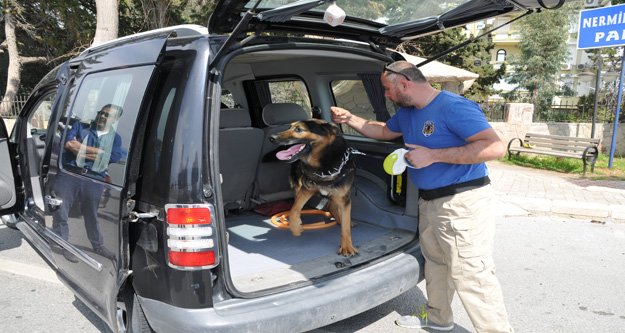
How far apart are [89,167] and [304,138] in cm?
154

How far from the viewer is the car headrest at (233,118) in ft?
13.0

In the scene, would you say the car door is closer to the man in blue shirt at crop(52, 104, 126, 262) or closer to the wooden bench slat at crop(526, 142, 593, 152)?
the man in blue shirt at crop(52, 104, 126, 262)

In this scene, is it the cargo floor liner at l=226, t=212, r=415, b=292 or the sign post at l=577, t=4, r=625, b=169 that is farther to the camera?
the sign post at l=577, t=4, r=625, b=169

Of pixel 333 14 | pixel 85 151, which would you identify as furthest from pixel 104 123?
pixel 333 14

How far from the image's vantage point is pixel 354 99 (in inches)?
181

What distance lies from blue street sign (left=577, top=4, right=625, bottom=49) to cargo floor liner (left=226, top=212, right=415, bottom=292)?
845 cm

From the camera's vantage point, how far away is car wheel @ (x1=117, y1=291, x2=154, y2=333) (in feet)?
7.54

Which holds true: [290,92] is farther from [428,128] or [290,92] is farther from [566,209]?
[566,209]

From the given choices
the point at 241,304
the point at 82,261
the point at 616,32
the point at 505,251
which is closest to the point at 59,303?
the point at 82,261

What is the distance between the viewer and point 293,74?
498 centimetres

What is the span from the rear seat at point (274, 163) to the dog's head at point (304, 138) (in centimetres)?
73

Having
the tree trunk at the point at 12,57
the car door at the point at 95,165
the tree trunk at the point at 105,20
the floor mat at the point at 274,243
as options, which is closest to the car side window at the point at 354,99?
the floor mat at the point at 274,243

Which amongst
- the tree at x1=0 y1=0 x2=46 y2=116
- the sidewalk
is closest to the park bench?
the sidewalk

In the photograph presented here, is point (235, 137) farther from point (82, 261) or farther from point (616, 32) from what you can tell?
point (616, 32)
